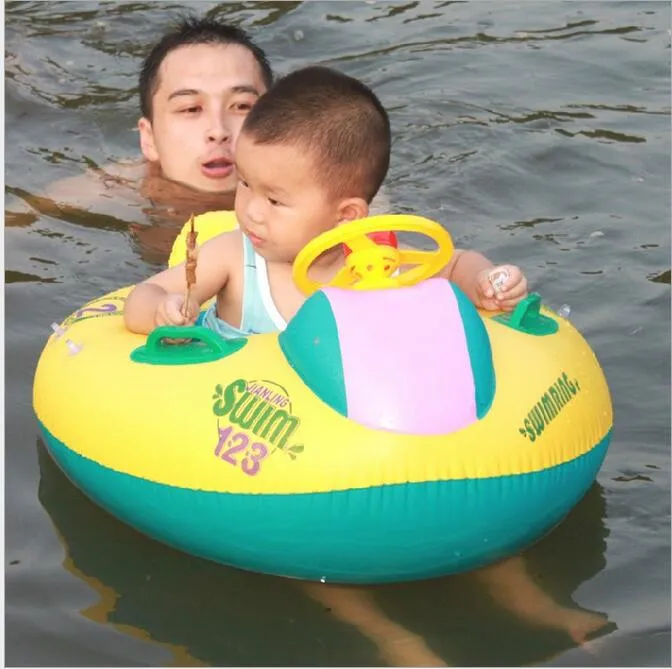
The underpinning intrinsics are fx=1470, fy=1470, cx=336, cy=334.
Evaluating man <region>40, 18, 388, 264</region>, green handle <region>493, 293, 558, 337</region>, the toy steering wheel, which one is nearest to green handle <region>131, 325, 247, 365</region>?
the toy steering wheel

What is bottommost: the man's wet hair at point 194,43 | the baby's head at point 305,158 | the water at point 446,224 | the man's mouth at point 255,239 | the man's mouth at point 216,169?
the water at point 446,224

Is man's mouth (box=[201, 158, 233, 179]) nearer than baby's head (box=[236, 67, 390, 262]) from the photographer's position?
No

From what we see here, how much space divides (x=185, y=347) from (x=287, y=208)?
0.49 metres

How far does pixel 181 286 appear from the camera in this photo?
4.12 meters

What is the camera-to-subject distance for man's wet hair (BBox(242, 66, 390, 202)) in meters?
3.94

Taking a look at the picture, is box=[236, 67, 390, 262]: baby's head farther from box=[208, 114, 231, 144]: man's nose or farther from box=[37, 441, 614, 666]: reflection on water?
box=[208, 114, 231, 144]: man's nose

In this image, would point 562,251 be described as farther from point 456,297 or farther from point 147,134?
point 456,297

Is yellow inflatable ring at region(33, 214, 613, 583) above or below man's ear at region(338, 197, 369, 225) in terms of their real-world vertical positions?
below

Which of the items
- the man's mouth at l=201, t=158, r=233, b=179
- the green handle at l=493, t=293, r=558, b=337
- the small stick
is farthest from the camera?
the man's mouth at l=201, t=158, r=233, b=179

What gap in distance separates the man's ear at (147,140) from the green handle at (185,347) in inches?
106

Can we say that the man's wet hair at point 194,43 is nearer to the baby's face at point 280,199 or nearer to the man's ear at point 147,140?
the man's ear at point 147,140

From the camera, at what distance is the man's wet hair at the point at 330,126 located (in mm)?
3943

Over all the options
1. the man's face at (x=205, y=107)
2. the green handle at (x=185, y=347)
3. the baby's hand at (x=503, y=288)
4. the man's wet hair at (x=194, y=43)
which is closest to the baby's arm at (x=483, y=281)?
the baby's hand at (x=503, y=288)

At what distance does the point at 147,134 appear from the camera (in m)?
6.39
